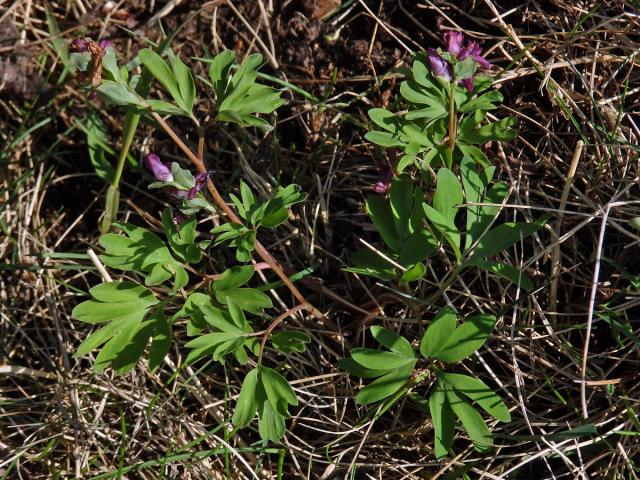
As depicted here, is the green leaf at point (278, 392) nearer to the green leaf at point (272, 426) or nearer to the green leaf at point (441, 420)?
the green leaf at point (272, 426)

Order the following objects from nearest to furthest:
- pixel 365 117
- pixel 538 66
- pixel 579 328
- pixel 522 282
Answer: pixel 522 282
pixel 579 328
pixel 538 66
pixel 365 117

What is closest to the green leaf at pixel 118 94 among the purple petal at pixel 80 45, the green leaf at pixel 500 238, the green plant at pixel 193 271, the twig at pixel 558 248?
the green plant at pixel 193 271

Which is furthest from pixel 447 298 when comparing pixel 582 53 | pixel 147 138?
pixel 147 138

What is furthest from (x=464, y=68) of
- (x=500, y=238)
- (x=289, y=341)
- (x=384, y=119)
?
(x=289, y=341)

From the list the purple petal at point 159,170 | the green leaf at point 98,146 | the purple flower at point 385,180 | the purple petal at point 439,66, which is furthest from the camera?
the green leaf at point 98,146

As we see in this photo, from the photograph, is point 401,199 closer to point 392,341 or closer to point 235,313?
point 392,341

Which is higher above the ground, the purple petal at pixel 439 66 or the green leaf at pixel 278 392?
the purple petal at pixel 439 66

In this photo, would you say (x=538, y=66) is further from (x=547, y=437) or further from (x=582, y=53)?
(x=547, y=437)
